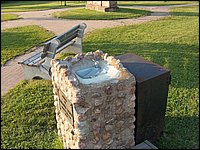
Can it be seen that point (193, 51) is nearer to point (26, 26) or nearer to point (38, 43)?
point (38, 43)

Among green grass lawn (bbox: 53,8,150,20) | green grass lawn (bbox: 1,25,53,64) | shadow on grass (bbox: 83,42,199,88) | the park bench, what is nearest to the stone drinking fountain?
the park bench

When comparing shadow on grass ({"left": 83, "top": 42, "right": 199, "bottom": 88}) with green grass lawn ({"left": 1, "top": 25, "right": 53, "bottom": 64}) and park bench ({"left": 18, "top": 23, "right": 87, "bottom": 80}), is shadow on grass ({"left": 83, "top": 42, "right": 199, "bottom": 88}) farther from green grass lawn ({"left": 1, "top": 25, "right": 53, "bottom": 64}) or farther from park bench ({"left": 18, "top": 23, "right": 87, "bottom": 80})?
park bench ({"left": 18, "top": 23, "right": 87, "bottom": 80})

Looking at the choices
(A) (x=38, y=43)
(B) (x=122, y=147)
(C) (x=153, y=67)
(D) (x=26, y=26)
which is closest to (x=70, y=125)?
(B) (x=122, y=147)

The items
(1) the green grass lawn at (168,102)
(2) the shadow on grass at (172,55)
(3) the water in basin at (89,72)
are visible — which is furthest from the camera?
(2) the shadow on grass at (172,55)

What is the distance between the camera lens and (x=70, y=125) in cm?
353

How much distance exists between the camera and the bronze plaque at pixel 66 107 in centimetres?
337

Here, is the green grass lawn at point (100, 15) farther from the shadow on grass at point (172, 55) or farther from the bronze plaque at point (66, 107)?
the bronze plaque at point (66, 107)

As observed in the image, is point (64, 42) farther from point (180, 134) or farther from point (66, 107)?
point (180, 134)

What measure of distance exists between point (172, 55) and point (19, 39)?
5.24 m

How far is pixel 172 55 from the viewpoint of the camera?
25.2 ft

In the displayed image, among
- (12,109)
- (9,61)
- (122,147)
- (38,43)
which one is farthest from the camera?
(38,43)

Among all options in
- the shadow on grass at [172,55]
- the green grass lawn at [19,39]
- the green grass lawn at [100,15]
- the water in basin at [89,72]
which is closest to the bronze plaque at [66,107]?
the water in basin at [89,72]

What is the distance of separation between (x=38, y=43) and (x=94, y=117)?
255 inches

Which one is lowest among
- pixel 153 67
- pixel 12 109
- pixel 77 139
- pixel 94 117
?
pixel 12 109
